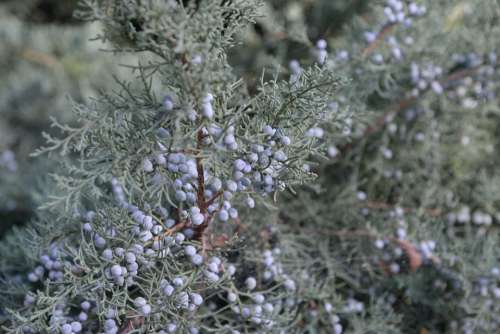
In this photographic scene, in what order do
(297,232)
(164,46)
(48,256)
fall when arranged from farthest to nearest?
1. (297,232)
2. (48,256)
3. (164,46)

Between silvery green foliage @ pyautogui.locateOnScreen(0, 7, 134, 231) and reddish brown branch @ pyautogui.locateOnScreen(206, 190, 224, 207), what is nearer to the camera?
reddish brown branch @ pyautogui.locateOnScreen(206, 190, 224, 207)

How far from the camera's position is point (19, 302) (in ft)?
1.82

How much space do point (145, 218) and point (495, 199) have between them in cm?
51

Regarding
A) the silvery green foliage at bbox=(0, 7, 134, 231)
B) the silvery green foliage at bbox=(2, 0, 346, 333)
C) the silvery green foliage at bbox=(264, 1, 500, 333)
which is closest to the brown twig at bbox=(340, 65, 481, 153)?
the silvery green foliage at bbox=(264, 1, 500, 333)

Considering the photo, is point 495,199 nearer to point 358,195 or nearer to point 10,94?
point 358,195

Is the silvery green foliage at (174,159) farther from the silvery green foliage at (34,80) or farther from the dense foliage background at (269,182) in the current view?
the silvery green foliage at (34,80)

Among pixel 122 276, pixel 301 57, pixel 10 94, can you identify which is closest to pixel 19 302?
pixel 122 276

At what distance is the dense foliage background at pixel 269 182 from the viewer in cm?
42

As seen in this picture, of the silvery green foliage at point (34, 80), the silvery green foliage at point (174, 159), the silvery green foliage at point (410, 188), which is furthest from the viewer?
the silvery green foliage at point (34, 80)

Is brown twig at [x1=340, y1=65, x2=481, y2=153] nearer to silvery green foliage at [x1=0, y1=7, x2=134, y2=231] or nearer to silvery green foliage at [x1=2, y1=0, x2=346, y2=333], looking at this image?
silvery green foliage at [x1=2, y1=0, x2=346, y2=333]

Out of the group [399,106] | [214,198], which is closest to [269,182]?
[214,198]

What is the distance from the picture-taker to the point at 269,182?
428 mm

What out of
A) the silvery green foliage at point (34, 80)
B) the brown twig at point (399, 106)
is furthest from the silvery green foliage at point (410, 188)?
the silvery green foliage at point (34, 80)

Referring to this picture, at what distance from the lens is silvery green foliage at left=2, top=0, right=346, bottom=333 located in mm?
392
